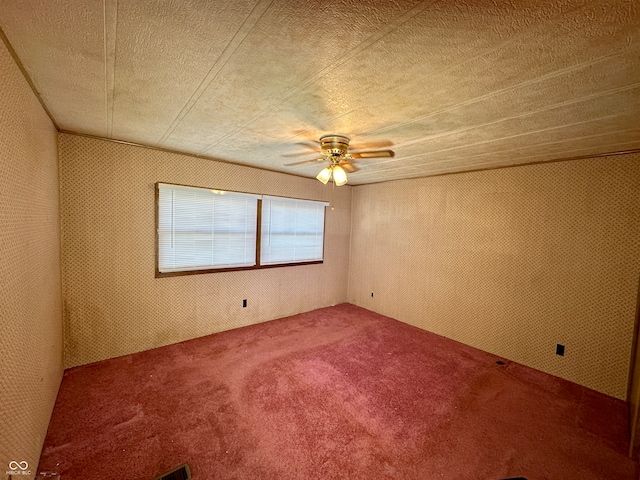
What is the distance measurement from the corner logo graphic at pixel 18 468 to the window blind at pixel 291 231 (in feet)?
9.31

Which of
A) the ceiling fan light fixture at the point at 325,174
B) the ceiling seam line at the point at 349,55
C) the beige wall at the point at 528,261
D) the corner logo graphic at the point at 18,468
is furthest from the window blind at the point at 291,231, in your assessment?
the corner logo graphic at the point at 18,468

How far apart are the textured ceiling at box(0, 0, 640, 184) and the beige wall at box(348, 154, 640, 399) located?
62cm

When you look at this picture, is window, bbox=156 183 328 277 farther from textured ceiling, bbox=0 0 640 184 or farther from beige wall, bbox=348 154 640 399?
beige wall, bbox=348 154 640 399

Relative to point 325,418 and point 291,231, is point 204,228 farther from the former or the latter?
point 325,418

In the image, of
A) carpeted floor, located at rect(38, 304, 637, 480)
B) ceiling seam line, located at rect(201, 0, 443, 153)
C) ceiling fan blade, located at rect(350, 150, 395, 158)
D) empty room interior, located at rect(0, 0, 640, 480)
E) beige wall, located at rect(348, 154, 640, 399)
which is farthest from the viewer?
beige wall, located at rect(348, 154, 640, 399)

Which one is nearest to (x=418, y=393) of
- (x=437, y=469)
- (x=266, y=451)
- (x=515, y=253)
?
(x=437, y=469)

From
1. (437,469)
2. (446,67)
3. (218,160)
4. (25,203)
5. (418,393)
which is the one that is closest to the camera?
(446,67)

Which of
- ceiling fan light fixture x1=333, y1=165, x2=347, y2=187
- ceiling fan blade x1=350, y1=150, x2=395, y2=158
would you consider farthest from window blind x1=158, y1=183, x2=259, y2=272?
ceiling fan blade x1=350, y1=150, x2=395, y2=158

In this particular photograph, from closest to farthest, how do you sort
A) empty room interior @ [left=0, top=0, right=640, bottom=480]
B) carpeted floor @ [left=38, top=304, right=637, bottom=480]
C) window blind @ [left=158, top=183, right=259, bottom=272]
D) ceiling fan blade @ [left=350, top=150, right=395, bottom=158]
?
empty room interior @ [left=0, top=0, right=640, bottom=480], carpeted floor @ [left=38, top=304, right=637, bottom=480], ceiling fan blade @ [left=350, top=150, right=395, bottom=158], window blind @ [left=158, top=183, right=259, bottom=272]

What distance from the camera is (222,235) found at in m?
3.59

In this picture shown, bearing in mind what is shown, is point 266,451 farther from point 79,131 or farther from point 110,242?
point 79,131

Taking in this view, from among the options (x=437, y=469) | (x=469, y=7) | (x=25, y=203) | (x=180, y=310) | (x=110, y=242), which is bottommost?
(x=437, y=469)

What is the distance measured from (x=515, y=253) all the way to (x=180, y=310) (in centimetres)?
419

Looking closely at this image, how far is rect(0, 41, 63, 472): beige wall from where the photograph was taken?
1.21 m
